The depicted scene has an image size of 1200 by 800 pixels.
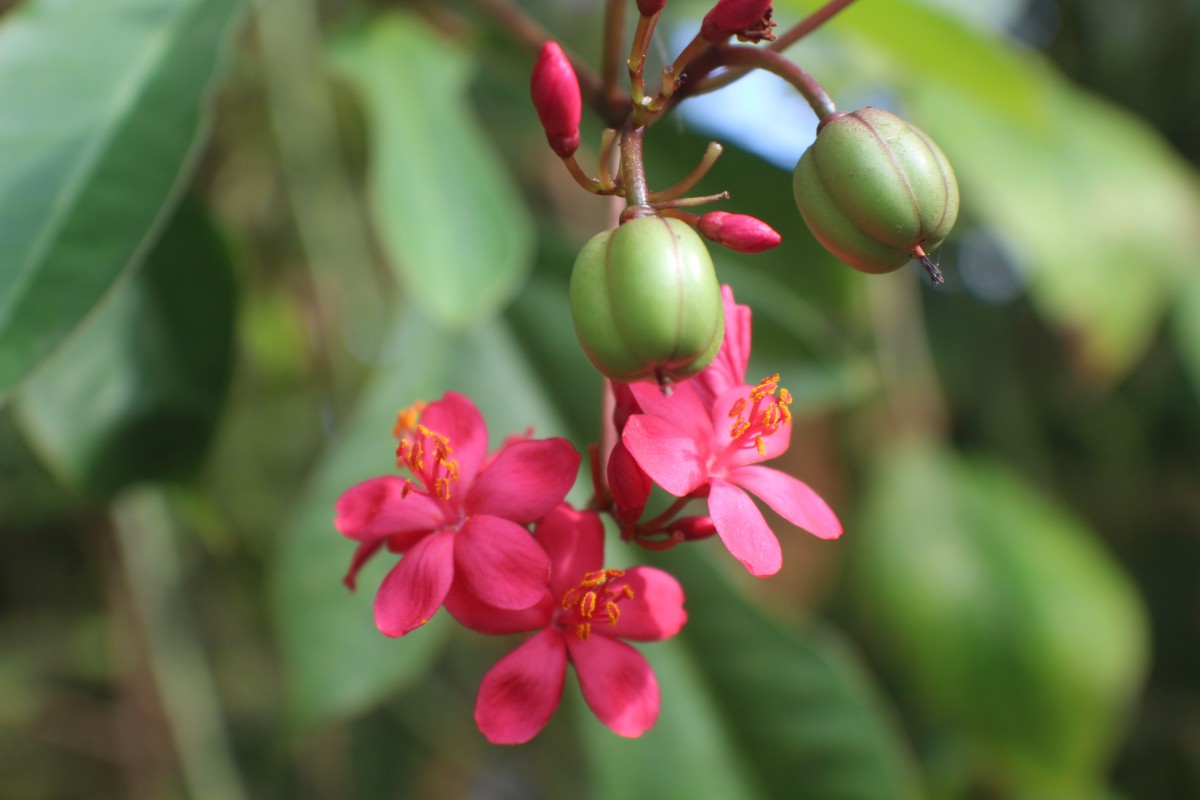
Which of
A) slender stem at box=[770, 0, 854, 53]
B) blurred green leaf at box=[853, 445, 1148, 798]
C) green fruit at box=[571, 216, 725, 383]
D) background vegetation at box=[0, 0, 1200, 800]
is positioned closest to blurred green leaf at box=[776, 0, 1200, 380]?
background vegetation at box=[0, 0, 1200, 800]

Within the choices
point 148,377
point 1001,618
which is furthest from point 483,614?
point 1001,618

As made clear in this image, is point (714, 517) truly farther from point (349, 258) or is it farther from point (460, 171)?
point (349, 258)

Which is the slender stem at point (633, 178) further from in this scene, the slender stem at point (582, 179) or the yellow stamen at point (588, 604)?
the yellow stamen at point (588, 604)

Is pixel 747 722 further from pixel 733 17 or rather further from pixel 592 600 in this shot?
pixel 733 17

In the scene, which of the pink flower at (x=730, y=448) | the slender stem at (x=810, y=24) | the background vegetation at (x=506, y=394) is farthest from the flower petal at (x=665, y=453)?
the background vegetation at (x=506, y=394)

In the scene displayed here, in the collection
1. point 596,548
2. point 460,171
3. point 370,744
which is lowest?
point 370,744

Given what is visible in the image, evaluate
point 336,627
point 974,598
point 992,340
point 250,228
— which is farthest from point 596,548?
point 992,340
